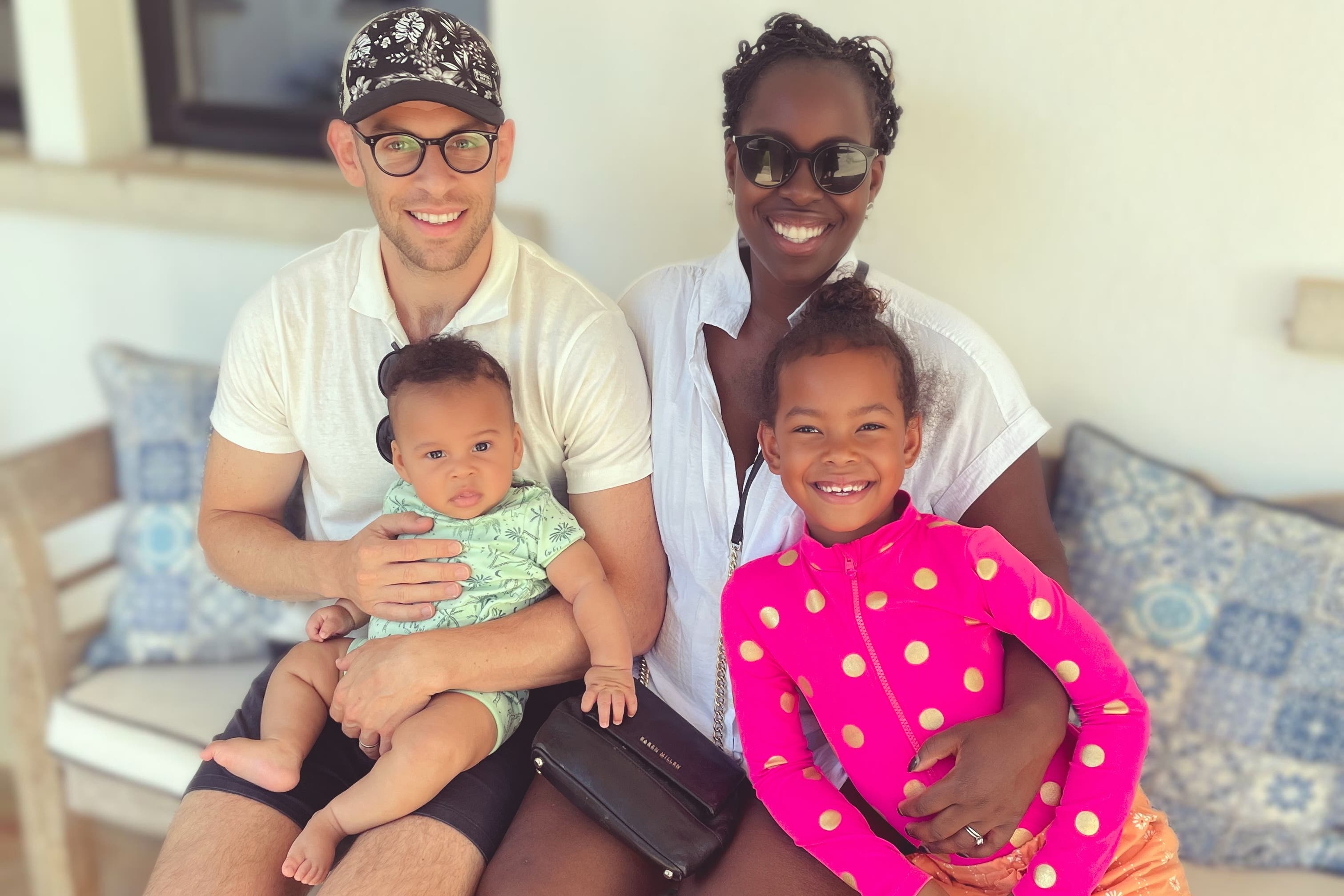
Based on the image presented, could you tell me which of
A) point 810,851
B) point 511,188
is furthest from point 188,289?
point 810,851

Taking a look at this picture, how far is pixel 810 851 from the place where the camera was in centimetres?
152

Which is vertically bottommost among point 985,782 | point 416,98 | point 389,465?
point 985,782

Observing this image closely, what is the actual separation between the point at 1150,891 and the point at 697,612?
2.62 feet

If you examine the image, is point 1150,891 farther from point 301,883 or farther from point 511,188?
point 511,188

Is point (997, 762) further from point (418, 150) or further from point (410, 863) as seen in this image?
point (418, 150)

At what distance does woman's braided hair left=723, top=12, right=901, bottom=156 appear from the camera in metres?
1.67

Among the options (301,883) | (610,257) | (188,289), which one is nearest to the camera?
(301,883)

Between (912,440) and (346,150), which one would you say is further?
(346,150)

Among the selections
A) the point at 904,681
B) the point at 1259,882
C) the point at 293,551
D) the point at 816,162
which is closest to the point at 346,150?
the point at 293,551

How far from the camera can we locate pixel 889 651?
154 cm

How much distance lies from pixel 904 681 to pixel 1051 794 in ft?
0.83

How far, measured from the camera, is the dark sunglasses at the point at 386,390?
1701 mm

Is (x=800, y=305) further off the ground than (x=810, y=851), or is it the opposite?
(x=800, y=305)

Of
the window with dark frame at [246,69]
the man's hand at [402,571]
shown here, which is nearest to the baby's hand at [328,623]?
the man's hand at [402,571]
